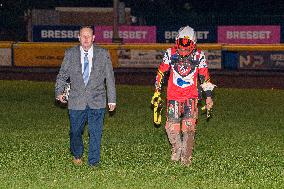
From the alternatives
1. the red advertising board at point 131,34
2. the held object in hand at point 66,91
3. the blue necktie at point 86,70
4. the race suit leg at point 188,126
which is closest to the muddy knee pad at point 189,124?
the race suit leg at point 188,126

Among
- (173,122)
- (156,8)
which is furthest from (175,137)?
(156,8)

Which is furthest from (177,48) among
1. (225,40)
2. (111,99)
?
(225,40)

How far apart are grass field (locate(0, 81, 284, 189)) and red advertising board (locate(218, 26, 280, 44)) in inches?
819

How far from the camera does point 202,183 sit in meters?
9.99

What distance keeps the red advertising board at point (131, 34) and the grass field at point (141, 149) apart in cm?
2220

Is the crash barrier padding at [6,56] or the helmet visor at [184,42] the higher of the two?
the helmet visor at [184,42]

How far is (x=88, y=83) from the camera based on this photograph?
10820 mm

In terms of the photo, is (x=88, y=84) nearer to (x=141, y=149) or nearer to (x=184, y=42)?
(x=184, y=42)

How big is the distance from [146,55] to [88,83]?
21552mm

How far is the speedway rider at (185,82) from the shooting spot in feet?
36.7

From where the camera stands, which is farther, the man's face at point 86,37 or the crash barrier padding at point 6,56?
the crash barrier padding at point 6,56

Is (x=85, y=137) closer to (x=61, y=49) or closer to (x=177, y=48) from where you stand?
(x=177, y=48)

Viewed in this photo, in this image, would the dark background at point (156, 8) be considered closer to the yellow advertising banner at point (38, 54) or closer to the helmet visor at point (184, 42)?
the yellow advertising banner at point (38, 54)

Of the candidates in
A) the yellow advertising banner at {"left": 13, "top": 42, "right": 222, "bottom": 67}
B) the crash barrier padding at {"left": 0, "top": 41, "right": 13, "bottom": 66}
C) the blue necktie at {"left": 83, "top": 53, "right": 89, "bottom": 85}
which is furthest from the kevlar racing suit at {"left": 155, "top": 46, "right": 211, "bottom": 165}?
the crash barrier padding at {"left": 0, "top": 41, "right": 13, "bottom": 66}
